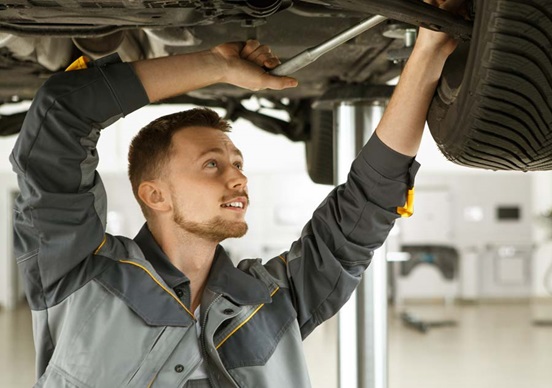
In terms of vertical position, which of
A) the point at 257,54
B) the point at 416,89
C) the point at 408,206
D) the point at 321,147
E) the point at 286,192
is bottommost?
the point at 408,206

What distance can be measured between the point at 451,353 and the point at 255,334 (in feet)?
16.6

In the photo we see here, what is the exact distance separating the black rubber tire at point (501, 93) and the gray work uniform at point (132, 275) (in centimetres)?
25

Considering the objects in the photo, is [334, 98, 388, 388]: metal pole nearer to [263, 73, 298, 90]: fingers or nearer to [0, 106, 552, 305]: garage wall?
[263, 73, 298, 90]: fingers

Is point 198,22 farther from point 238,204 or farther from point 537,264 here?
point 537,264

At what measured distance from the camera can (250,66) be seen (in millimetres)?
1405

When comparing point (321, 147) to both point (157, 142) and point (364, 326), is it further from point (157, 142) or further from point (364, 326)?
point (157, 142)

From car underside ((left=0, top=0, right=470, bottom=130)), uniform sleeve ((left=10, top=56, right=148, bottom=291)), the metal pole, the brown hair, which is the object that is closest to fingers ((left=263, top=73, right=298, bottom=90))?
car underside ((left=0, top=0, right=470, bottom=130))

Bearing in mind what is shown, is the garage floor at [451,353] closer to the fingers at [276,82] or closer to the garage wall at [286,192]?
the garage wall at [286,192]

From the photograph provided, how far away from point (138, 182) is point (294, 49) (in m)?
0.63

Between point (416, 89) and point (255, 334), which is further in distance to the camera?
point (255, 334)

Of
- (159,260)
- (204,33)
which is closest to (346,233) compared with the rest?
(159,260)

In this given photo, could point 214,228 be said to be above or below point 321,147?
below

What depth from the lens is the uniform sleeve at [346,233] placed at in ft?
4.81

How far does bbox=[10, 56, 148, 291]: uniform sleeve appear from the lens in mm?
1335
